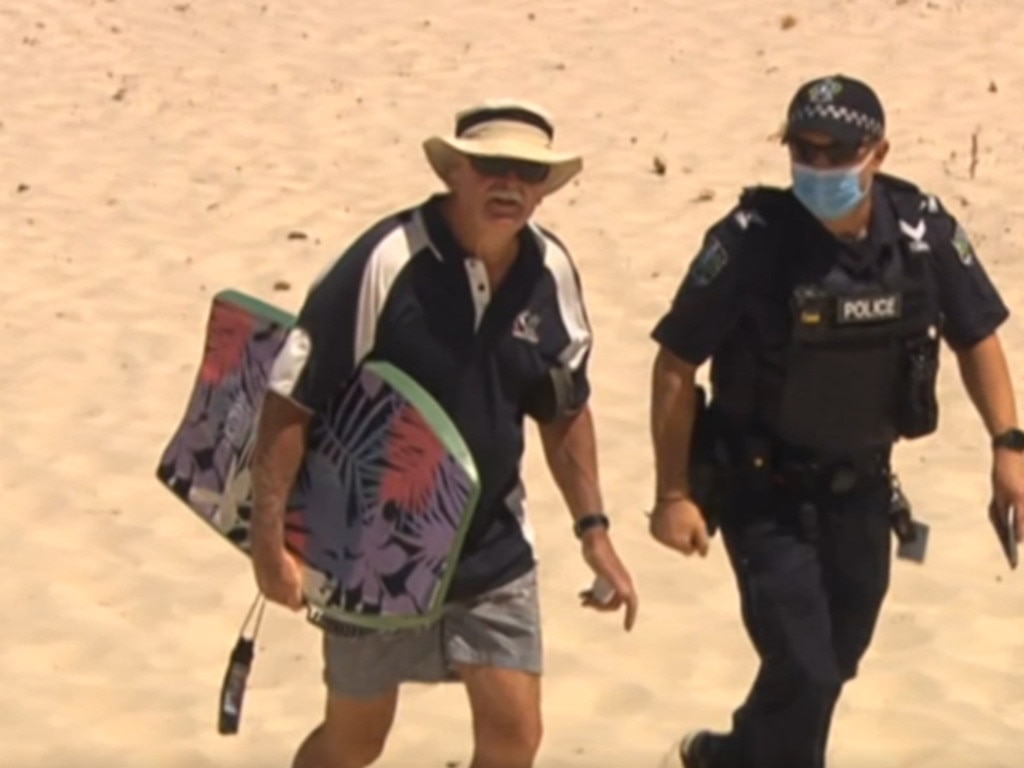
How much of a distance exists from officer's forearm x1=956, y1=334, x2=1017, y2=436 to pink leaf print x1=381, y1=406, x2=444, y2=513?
1.17 metres

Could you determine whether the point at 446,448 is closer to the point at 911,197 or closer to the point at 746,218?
the point at 746,218

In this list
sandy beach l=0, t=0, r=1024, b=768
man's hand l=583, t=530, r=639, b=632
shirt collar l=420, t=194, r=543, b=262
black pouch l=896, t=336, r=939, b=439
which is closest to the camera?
shirt collar l=420, t=194, r=543, b=262

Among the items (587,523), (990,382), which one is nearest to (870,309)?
(990,382)

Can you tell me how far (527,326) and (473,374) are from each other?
0.41 feet

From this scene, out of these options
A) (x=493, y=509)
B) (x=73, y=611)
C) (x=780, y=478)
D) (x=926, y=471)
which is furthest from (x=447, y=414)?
(x=926, y=471)

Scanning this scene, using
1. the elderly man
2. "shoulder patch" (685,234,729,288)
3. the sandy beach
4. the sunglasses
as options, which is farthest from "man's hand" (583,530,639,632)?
the sandy beach

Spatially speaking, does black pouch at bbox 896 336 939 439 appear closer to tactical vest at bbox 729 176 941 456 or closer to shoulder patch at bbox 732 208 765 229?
tactical vest at bbox 729 176 941 456

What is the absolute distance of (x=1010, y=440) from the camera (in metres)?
4.52

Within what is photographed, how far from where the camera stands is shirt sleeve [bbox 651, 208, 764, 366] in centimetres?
425

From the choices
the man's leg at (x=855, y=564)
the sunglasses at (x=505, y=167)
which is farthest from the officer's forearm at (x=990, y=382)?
the sunglasses at (x=505, y=167)

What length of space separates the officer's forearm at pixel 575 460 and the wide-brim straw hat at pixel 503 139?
434 millimetres

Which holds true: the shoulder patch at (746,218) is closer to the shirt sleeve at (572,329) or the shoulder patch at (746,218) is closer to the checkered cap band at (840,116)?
the checkered cap band at (840,116)

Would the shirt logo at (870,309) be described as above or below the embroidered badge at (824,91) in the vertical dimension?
below

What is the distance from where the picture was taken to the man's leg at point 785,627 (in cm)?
439
